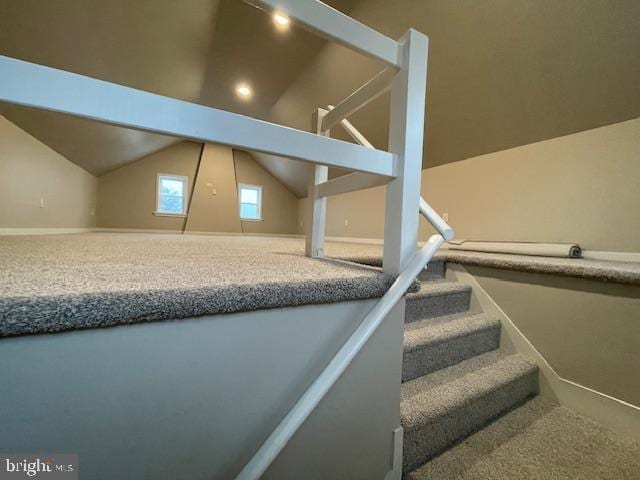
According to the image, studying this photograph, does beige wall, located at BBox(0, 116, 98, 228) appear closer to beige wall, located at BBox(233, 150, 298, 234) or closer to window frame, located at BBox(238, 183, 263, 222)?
window frame, located at BBox(238, 183, 263, 222)

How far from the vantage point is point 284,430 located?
22.4 inches

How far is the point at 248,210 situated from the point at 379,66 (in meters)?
4.69

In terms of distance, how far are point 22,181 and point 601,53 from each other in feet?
15.3

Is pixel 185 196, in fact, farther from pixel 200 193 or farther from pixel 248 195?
pixel 248 195

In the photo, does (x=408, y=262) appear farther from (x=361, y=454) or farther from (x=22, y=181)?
(x=22, y=181)

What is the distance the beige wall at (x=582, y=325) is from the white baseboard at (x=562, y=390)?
0.08 feet

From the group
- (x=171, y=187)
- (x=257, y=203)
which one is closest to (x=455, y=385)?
(x=257, y=203)

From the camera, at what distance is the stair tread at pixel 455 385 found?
0.95 meters

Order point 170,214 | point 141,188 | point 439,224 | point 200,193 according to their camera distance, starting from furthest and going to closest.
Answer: point 200,193 < point 170,214 < point 141,188 < point 439,224

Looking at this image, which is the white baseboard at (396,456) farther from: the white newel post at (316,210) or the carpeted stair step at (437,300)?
the white newel post at (316,210)

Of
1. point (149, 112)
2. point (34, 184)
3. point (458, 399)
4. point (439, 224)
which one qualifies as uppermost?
point (34, 184)

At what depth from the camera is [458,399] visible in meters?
1.03

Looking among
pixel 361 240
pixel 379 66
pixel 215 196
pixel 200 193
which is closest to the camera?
pixel 379 66

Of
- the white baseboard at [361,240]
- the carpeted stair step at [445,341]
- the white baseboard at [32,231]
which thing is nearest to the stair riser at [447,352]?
the carpeted stair step at [445,341]
